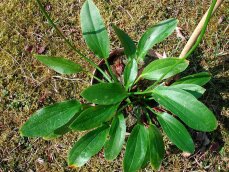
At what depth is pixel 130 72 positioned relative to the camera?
1.73m

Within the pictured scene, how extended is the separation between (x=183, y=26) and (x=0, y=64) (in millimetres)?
1110

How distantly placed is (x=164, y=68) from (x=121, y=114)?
28cm

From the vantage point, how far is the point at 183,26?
7.52 ft

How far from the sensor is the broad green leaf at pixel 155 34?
177 centimetres

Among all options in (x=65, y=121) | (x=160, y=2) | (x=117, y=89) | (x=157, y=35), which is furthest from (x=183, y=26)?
(x=65, y=121)

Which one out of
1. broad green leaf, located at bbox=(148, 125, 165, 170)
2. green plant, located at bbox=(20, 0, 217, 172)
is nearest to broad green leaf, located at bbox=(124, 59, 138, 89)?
green plant, located at bbox=(20, 0, 217, 172)

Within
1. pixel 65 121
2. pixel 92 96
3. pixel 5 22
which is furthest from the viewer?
pixel 5 22

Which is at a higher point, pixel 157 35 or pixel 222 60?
pixel 157 35

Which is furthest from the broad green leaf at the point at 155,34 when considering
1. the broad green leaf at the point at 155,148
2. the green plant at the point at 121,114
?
the broad green leaf at the point at 155,148

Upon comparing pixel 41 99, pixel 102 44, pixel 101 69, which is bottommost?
pixel 41 99

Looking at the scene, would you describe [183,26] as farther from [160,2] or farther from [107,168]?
[107,168]

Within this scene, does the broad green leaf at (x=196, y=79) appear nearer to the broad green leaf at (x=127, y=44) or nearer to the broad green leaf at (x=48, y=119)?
the broad green leaf at (x=127, y=44)

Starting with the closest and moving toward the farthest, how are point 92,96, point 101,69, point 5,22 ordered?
point 92,96 < point 101,69 < point 5,22

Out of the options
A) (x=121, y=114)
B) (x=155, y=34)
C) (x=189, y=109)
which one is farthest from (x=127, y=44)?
(x=189, y=109)
